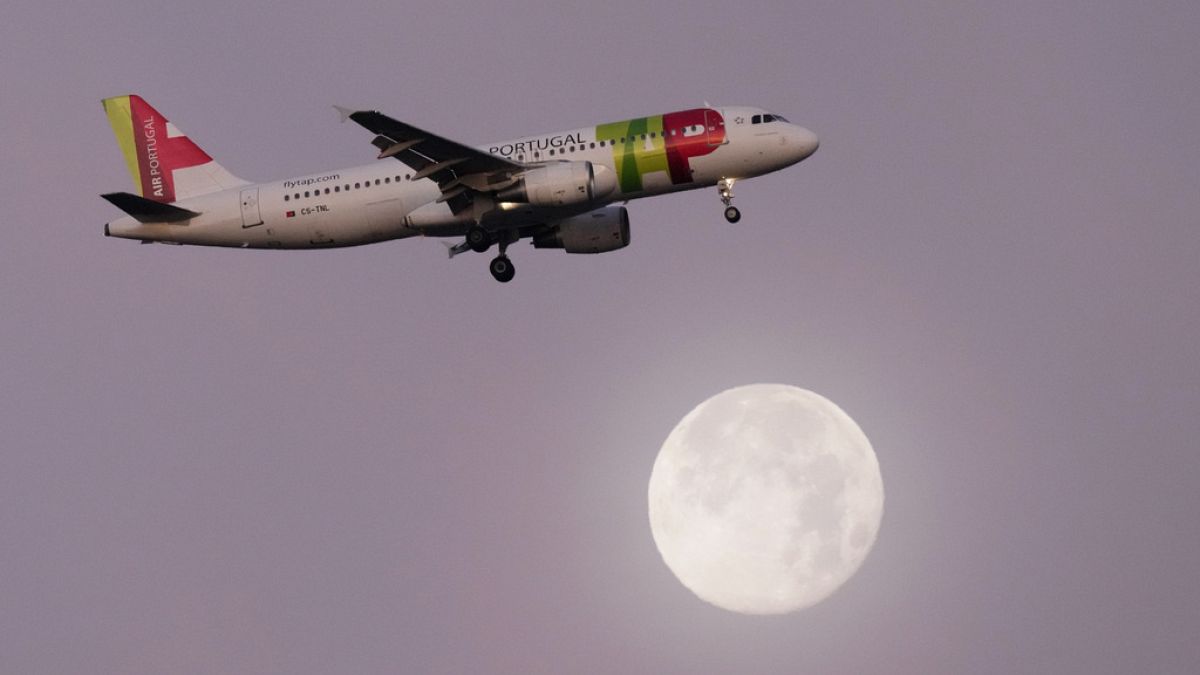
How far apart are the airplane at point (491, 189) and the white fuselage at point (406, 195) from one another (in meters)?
0.03

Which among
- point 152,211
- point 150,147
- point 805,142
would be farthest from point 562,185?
point 150,147

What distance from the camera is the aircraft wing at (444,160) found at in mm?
63469

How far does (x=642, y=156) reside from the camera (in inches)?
2566

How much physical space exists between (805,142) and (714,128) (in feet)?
10.3

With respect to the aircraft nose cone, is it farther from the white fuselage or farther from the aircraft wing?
the aircraft wing

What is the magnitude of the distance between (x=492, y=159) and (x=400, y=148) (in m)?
2.99

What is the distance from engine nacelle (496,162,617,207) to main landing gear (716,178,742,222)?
3577 mm

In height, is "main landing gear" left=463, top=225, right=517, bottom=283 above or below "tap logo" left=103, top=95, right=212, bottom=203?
below

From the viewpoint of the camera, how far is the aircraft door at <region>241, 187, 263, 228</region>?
230 ft

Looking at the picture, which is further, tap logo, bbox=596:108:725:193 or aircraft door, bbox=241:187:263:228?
aircraft door, bbox=241:187:263:228

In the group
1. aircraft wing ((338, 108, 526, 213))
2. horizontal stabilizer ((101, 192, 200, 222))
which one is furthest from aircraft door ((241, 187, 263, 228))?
aircraft wing ((338, 108, 526, 213))

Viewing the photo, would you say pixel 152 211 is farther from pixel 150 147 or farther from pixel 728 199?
pixel 728 199

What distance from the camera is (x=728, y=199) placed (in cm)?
6619

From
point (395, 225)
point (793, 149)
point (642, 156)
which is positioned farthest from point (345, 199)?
point (793, 149)
